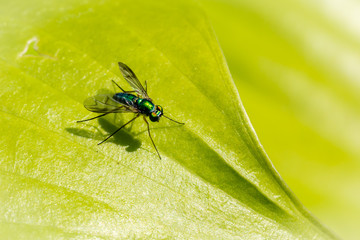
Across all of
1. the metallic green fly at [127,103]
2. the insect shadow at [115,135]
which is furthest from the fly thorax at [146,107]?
the insect shadow at [115,135]

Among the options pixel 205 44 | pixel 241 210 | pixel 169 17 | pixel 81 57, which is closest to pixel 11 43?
pixel 81 57

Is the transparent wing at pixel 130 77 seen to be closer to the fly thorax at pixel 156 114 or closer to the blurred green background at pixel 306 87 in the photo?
the fly thorax at pixel 156 114

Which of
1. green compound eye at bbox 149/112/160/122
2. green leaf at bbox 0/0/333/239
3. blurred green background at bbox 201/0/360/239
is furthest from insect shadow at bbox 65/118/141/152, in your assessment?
blurred green background at bbox 201/0/360/239

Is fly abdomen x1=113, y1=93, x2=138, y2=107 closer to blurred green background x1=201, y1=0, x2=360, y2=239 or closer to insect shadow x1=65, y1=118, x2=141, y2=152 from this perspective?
insect shadow x1=65, y1=118, x2=141, y2=152

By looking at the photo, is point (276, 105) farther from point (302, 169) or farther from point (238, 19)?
point (238, 19)

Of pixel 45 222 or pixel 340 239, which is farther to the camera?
pixel 340 239

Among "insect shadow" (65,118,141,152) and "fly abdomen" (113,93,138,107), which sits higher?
"fly abdomen" (113,93,138,107)

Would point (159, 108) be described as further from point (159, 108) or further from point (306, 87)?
point (306, 87)
